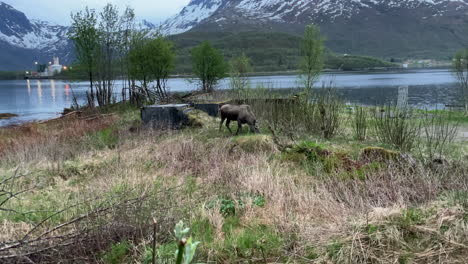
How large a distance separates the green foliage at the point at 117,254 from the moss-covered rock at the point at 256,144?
5452mm

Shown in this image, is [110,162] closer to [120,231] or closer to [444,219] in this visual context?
[120,231]

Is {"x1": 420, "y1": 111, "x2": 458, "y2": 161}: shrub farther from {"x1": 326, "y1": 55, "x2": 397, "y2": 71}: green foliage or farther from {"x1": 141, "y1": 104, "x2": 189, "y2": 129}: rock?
{"x1": 326, "y1": 55, "x2": 397, "y2": 71}: green foliage

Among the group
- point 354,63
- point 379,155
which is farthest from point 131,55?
point 354,63

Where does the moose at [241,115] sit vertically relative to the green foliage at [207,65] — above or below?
below

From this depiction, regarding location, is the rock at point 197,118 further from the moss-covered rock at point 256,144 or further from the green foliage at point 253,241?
the green foliage at point 253,241

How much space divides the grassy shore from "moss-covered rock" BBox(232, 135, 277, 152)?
38 mm

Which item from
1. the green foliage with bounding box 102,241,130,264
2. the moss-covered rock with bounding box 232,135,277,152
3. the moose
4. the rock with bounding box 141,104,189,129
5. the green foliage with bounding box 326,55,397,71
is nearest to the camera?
the green foliage with bounding box 102,241,130,264

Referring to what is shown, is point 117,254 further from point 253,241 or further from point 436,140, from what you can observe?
point 436,140

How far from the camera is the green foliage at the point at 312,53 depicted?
36750 millimetres

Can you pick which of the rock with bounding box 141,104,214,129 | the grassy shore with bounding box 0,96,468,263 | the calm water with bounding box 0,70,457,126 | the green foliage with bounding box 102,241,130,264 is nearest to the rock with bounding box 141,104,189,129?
the rock with bounding box 141,104,214,129

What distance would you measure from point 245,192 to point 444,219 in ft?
10.3

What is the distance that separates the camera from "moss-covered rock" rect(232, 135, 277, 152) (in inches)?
388

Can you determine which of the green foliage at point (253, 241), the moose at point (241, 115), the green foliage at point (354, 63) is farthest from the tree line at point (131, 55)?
the green foliage at point (354, 63)

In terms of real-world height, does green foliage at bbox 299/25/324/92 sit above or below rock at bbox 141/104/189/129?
above
